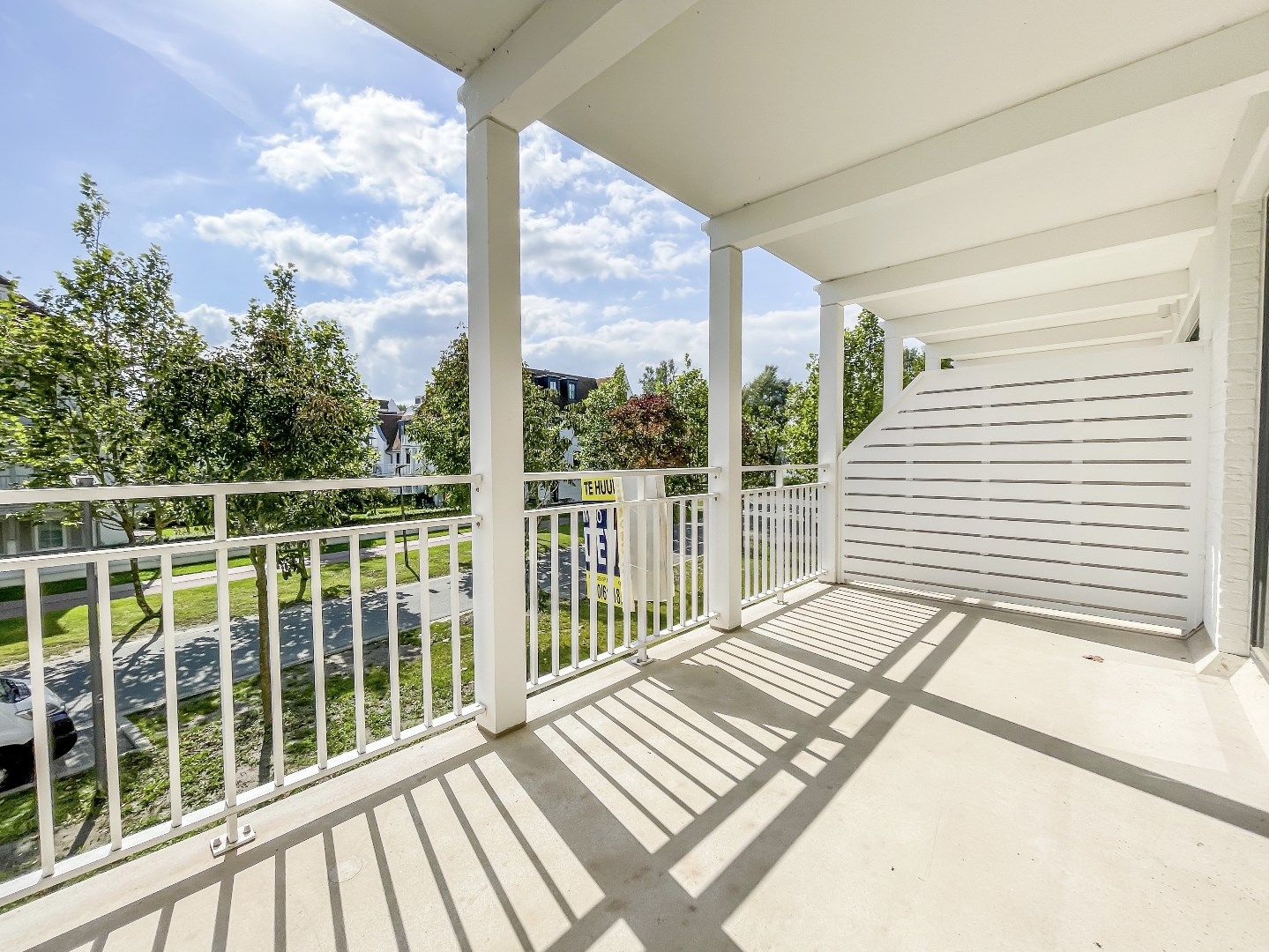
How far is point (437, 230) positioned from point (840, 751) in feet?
23.8

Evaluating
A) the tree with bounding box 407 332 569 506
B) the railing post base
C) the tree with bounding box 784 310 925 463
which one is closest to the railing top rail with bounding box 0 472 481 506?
the railing post base

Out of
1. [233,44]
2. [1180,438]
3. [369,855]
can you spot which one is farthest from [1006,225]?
[369,855]

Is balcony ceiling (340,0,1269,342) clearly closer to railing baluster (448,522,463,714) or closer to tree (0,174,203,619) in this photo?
railing baluster (448,522,463,714)

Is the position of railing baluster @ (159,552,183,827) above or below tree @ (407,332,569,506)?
below

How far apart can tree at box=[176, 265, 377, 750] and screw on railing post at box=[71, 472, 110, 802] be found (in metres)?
0.90

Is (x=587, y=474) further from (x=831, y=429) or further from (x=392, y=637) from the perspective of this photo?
(x=831, y=429)

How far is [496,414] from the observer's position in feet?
6.77

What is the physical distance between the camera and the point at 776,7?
1809 mm

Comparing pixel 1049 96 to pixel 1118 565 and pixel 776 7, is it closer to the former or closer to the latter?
pixel 776 7

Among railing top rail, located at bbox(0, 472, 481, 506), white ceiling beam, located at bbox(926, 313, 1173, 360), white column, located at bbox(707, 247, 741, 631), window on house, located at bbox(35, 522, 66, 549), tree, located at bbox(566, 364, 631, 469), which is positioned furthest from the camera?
tree, located at bbox(566, 364, 631, 469)

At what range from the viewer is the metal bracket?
1.50 meters

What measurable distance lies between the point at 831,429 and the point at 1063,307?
267 cm

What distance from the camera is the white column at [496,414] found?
2.04 m

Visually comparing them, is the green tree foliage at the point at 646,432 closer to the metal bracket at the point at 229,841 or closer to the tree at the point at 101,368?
the tree at the point at 101,368
